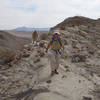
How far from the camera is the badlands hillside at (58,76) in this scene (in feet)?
18.8

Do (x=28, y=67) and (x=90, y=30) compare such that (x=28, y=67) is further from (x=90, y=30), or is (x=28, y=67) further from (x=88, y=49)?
(x=90, y=30)

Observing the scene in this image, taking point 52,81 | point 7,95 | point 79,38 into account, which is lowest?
point 7,95

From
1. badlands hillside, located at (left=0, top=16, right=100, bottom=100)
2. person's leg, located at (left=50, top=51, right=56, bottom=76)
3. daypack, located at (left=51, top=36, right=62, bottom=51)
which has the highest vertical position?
daypack, located at (left=51, top=36, right=62, bottom=51)

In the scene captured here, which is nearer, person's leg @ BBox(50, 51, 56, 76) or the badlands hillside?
the badlands hillside

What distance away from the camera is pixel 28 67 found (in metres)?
8.13

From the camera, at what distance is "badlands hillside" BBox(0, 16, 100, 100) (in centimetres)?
574

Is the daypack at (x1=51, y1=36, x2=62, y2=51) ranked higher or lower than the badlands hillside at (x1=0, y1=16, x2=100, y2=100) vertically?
higher

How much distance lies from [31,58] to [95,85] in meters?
3.64

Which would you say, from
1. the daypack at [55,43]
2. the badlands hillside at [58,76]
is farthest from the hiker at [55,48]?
the badlands hillside at [58,76]

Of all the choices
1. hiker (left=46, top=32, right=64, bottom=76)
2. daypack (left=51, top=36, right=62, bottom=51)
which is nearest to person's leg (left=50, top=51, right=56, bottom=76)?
hiker (left=46, top=32, right=64, bottom=76)

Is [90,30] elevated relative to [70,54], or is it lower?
elevated

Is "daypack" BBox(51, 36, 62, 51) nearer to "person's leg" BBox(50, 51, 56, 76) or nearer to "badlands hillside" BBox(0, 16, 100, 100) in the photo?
"person's leg" BBox(50, 51, 56, 76)

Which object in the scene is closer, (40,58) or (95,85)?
(95,85)

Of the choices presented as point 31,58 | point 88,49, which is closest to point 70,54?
point 88,49
